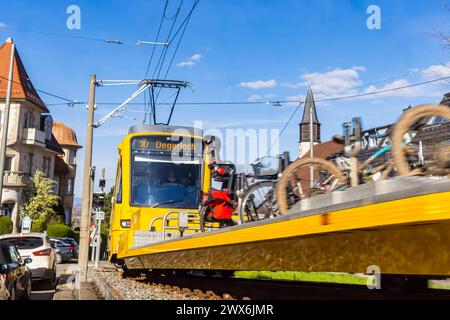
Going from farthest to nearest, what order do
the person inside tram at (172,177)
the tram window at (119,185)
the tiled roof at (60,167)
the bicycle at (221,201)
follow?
the tiled roof at (60,167) → the tram window at (119,185) → the person inside tram at (172,177) → the bicycle at (221,201)

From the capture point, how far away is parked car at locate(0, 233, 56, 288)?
1345 cm

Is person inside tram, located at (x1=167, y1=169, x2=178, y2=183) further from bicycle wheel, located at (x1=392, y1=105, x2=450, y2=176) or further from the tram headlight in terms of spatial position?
bicycle wheel, located at (x1=392, y1=105, x2=450, y2=176)

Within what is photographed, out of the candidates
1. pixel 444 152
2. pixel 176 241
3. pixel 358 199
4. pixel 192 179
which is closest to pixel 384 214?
pixel 358 199

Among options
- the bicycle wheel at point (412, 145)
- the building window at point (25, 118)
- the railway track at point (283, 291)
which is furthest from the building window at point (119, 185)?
the building window at point (25, 118)

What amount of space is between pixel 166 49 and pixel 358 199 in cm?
1338

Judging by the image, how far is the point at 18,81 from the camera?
48.4m

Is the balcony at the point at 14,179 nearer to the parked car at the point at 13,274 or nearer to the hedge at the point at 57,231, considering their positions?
the hedge at the point at 57,231

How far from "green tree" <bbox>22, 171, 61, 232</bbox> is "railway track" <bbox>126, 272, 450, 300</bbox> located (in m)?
38.4

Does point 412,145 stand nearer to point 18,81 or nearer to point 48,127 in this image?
point 18,81

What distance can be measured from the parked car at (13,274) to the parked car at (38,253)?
336cm

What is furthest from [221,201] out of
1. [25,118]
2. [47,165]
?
[47,165]

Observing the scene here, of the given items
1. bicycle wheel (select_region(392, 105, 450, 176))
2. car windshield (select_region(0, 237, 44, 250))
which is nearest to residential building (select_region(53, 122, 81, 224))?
car windshield (select_region(0, 237, 44, 250))

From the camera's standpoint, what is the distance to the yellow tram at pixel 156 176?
12445 millimetres

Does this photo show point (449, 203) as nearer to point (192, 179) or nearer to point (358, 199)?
point (358, 199)
